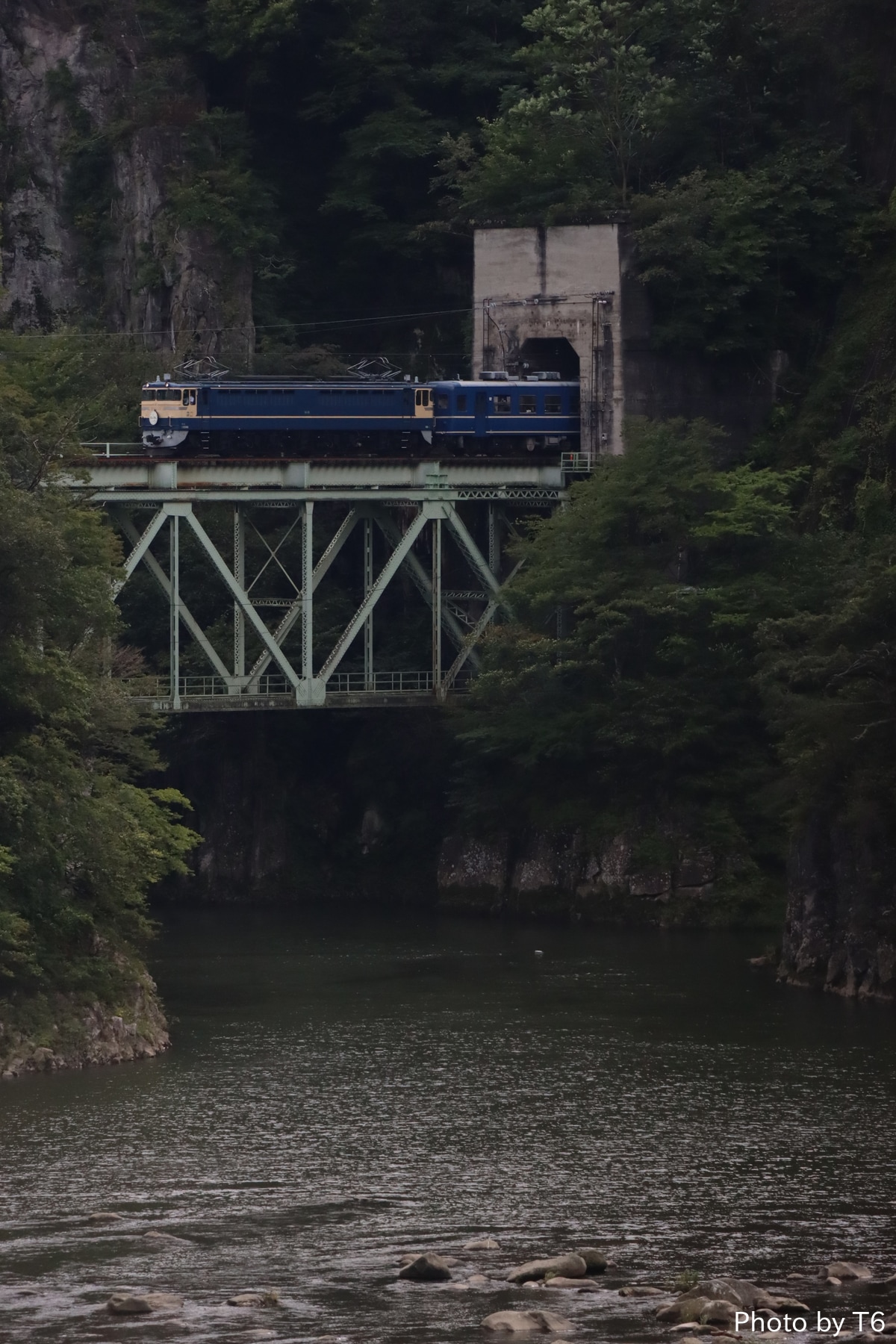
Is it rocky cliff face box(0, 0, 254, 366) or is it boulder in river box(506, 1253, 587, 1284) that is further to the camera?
rocky cliff face box(0, 0, 254, 366)

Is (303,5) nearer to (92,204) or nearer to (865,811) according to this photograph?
(92,204)

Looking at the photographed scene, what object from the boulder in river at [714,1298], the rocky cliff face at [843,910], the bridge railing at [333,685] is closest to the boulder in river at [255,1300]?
the boulder in river at [714,1298]

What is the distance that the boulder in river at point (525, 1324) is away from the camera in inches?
1129

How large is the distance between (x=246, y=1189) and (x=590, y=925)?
26855 mm

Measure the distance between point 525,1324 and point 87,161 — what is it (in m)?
56.6

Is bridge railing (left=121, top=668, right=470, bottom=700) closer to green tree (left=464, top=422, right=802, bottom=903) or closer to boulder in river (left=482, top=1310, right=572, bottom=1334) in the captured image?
green tree (left=464, top=422, right=802, bottom=903)

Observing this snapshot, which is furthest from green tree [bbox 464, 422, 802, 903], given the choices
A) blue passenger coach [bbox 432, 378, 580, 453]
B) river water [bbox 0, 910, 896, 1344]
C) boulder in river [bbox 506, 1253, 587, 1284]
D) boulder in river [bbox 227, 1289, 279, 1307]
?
boulder in river [bbox 227, 1289, 279, 1307]

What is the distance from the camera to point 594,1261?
31.4 metres

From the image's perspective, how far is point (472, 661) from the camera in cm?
6756

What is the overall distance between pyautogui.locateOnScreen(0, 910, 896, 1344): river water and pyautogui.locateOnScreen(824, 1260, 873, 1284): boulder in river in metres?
0.46

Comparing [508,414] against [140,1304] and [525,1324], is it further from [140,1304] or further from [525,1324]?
[525,1324]

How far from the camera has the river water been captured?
30.5 meters

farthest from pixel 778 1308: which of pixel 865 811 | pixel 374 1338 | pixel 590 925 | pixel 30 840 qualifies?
pixel 590 925

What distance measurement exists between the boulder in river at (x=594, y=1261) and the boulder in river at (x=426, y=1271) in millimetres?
1570
